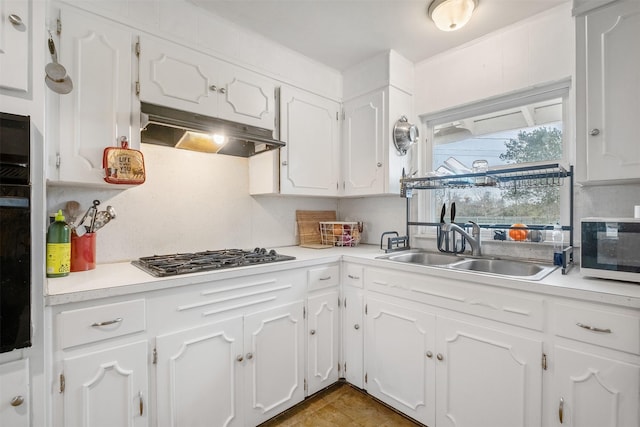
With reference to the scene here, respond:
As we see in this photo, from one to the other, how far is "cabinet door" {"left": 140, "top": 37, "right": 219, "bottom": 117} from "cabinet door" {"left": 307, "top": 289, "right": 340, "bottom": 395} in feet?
4.26

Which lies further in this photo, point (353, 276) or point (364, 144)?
point (364, 144)

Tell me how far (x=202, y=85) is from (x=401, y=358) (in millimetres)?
1892

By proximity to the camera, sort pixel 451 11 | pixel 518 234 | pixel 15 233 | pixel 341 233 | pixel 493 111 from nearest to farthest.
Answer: pixel 15 233
pixel 451 11
pixel 518 234
pixel 493 111
pixel 341 233

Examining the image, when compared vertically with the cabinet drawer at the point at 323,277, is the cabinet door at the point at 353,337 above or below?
below

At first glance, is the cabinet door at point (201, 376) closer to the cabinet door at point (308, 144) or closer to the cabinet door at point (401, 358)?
the cabinet door at point (401, 358)

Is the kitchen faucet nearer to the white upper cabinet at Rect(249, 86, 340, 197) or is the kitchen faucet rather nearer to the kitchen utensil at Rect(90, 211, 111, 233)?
the white upper cabinet at Rect(249, 86, 340, 197)

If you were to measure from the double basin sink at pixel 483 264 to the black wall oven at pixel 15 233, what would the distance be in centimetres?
158

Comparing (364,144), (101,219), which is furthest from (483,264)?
(101,219)

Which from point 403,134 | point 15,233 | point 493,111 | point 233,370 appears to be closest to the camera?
point 15,233

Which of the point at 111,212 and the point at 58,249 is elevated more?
the point at 111,212

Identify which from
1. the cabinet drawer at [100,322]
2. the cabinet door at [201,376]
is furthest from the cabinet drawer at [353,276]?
the cabinet drawer at [100,322]

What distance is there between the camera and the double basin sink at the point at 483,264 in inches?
61.9

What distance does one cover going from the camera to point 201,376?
1.37 m

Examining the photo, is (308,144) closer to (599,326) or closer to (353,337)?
(353,337)
